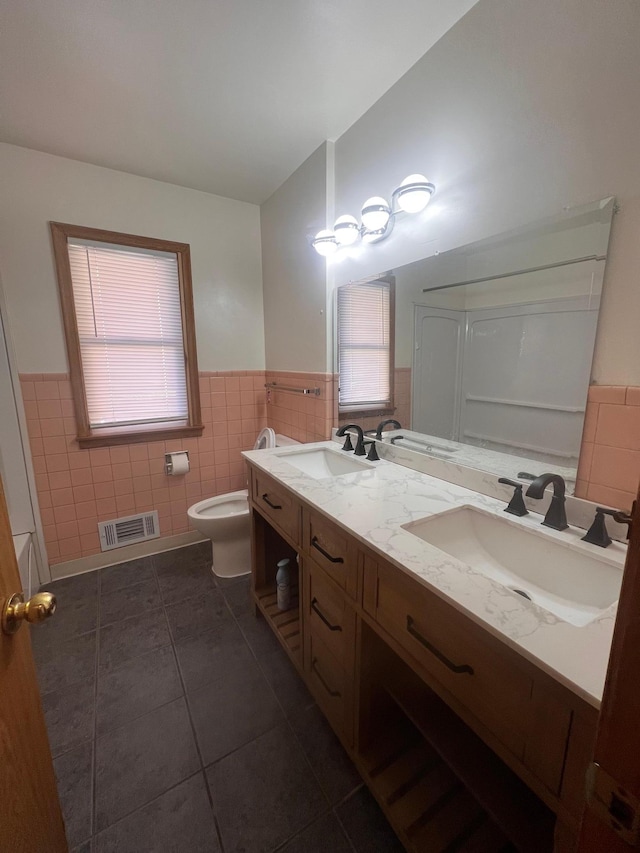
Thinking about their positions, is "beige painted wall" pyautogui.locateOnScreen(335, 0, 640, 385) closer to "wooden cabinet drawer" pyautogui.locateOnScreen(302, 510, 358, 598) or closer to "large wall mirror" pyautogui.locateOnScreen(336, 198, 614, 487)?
"large wall mirror" pyautogui.locateOnScreen(336, 198, 614, 487)

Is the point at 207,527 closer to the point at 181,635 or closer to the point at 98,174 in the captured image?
the point at 181,635

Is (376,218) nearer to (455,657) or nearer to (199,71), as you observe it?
(199,71)

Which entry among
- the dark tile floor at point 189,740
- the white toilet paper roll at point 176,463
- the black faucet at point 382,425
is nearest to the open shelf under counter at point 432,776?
the dark tile floor at point 189,740

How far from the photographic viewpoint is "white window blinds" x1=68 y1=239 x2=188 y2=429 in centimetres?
213

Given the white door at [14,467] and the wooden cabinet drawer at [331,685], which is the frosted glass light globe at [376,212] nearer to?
the wooden cabinet drawer at [331,685]

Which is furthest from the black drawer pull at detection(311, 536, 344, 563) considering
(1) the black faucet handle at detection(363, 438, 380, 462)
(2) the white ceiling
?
(2) the white ceiling

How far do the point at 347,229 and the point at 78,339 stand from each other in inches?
67.6

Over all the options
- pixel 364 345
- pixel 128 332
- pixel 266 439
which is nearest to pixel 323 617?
pixel 364 345

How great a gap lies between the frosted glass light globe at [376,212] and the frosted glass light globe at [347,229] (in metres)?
0.15

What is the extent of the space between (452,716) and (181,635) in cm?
130

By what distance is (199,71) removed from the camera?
1.41 m

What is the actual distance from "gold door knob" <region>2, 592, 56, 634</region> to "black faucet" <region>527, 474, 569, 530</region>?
1.13 metres

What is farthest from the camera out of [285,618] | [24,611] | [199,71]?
[285,618]

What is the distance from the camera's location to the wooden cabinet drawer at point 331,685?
1140mm
